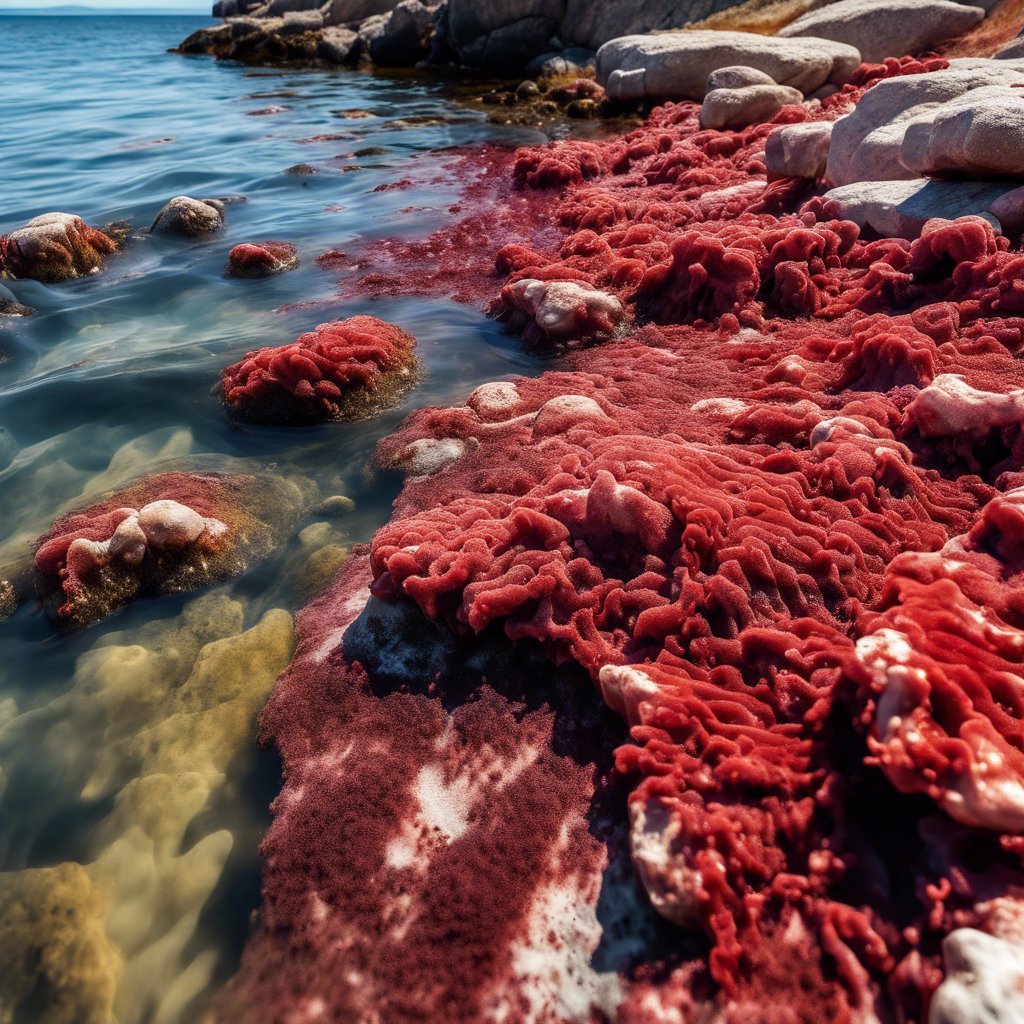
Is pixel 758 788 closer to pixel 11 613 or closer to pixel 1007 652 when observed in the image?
pixel 1007 652

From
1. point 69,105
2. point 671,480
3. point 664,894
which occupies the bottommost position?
point 69,105

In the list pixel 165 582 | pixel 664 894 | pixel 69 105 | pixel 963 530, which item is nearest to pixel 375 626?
pixel 165 582

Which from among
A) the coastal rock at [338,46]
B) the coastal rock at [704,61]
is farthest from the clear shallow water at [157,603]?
the coastal rock at [338,46]

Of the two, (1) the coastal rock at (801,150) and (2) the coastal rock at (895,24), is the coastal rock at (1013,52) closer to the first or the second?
(1) the coastal rock at (801,150)

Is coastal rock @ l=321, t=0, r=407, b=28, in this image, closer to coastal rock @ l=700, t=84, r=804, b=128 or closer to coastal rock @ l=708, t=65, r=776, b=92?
coastal rock @ l=708, t=65, r=776, b=92

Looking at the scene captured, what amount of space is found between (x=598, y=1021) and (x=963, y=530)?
12.3 ft

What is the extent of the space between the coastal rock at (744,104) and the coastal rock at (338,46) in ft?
100

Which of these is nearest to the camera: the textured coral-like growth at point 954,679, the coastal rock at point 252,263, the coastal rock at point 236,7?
the textured coral-like growth at point 954,679

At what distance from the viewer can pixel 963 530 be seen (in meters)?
4.73

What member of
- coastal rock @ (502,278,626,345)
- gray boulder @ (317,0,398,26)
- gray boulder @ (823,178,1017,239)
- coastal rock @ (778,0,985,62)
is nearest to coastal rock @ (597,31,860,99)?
coastal rock @ (778,0,985,62)

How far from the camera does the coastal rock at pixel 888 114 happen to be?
9539 mm

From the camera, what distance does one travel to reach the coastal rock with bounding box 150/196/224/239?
13.4 metres

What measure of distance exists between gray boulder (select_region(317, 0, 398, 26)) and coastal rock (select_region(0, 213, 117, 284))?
39766mm

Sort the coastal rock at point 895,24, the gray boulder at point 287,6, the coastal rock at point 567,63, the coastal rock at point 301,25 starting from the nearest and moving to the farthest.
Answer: the coastal rock at point 895,24
the coastal rock at point 567,63
the coastal rock at point 301,25
the gray boulder at point 287,6
